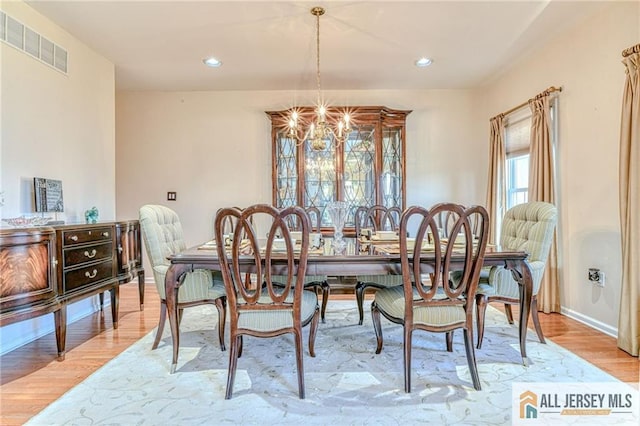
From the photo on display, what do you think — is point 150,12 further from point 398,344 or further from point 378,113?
point 398,344

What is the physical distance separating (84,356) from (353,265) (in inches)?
77.0

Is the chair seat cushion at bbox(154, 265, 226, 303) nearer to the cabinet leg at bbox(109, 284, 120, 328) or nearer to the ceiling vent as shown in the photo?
the cabinet leg at bbox(109, 284, 120, 328)

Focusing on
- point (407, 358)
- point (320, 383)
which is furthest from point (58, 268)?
point (407, 358)

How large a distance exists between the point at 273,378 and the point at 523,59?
3.90 meters

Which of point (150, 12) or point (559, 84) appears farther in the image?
point (559, 84)

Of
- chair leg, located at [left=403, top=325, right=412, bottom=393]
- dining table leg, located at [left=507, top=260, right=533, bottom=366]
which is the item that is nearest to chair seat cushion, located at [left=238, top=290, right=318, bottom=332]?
chair leg, located at [left=403, top=325, right=412, bottom=393]

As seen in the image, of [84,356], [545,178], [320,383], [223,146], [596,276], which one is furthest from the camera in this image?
[223,146]

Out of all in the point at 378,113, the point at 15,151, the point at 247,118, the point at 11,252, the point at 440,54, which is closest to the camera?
the point at 11,252

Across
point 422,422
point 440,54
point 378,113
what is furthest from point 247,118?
point 422,422

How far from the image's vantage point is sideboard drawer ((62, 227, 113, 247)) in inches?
92.4

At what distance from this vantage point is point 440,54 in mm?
3504

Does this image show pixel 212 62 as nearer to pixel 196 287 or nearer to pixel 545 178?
pixel 196 287

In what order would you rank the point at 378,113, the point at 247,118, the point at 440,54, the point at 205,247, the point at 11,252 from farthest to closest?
1. the point at 247,118
2. the point at 378,113
3. the point at 440,54
4. the point at 205,247
5. the point at 11,252
